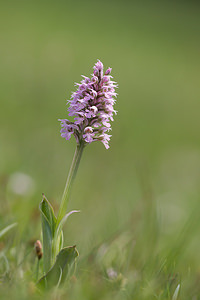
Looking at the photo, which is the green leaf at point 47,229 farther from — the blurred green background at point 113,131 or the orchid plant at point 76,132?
the blurred green background at point 113,131

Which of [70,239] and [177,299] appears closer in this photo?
[177,299]

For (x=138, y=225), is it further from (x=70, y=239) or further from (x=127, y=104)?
(x=127, y=104)

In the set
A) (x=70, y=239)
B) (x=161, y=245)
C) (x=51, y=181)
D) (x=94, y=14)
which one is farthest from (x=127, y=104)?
(x=94, y=14)

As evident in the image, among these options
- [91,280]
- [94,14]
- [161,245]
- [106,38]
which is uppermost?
[94,14]

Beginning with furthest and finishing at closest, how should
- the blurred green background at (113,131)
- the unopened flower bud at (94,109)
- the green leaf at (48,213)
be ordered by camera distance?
1. the blurred green background at (113,131)
2. the green leaf at (48,213)
3. the unopened flower bud at (94,109)

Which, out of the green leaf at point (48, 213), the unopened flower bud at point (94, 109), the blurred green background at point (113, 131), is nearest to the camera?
the unopened flower bud at point (94, 109)

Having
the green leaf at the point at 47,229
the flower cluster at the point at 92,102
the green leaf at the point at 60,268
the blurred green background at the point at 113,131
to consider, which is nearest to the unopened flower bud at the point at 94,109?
the flower cluster at the point at 92,102

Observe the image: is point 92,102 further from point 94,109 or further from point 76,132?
point 76,132
